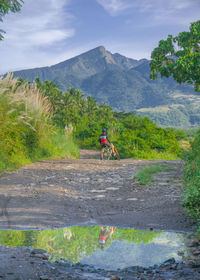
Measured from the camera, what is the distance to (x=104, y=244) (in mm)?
3949

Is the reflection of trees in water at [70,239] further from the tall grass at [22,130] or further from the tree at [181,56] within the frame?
the tree at [181,56]

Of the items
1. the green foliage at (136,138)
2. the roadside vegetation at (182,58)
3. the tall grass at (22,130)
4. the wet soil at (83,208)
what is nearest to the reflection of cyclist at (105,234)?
the wet soil at (83,208)

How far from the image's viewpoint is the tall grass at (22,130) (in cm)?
994

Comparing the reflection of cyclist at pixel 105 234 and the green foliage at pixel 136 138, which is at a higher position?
the green foliage at pixel 136 138

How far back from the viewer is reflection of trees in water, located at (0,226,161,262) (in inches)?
144

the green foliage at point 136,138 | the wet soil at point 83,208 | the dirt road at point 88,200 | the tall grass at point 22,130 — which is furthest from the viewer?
the green foliage at point 136,138

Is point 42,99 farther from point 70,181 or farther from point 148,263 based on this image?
point 148,263

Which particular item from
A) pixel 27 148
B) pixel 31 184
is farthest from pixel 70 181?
pixel 27 148

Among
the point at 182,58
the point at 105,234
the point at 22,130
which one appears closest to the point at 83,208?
the point at 105,234

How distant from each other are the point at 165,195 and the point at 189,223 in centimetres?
169

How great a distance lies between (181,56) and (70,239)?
10.8 metres

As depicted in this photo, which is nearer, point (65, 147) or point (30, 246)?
point (30, 246)

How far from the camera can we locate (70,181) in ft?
27.4

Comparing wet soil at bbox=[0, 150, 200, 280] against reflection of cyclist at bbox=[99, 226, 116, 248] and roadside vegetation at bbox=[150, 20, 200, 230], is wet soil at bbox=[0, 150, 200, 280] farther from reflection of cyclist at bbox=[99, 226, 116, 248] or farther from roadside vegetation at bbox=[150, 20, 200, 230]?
roadside vegetation at bbox=[150, 20, 200, 230]
